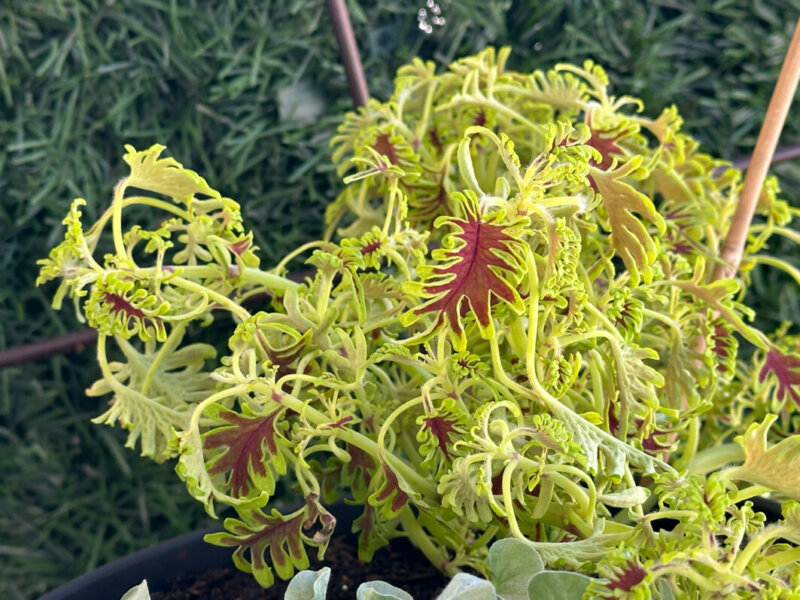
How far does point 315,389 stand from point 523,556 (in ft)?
0.47

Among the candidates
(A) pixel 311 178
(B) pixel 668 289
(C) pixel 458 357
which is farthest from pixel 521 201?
(A) pixel 311 178

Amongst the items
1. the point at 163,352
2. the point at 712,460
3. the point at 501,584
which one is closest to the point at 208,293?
the point at 163,352

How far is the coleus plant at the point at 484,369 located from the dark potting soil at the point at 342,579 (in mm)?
27

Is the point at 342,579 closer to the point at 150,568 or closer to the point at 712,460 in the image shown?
the point at 150,568

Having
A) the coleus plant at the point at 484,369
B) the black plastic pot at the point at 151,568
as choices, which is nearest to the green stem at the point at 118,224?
the coleus plant at the point at 484,369

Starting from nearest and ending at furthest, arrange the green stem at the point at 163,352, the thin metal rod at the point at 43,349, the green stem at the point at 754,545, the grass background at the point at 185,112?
the green stem at the point at 754,545 < the green stem at the point at 163,352 < the thin metal rod at the point at 43,349 < the grass background at the point at 185,112

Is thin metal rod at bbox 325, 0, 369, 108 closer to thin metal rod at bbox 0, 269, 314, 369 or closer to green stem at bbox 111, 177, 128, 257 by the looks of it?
thin metal rod at bbox 0, 269, 314, 369

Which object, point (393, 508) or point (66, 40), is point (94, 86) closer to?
point (66, 40)

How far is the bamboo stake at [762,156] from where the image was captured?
491 millimetres

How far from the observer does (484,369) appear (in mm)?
410

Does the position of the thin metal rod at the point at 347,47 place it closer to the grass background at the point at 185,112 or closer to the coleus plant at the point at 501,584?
the grass background at the point at 185,112

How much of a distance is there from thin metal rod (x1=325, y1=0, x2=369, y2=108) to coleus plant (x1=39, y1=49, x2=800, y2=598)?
3.3 inches

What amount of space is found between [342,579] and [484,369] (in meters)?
0.21

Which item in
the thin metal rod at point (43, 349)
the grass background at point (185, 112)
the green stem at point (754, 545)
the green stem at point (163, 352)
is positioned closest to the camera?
the green stem at point (754, 545)
